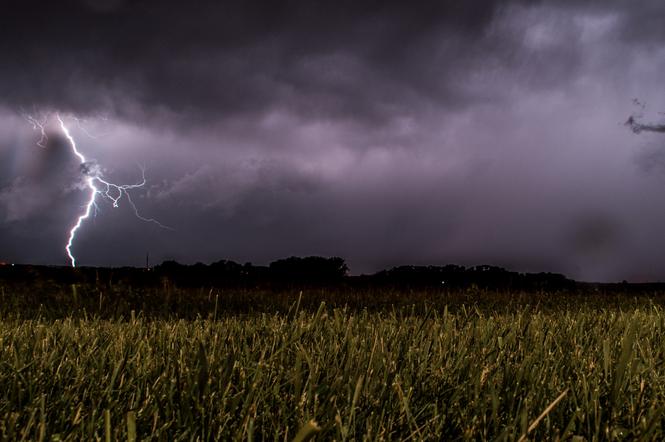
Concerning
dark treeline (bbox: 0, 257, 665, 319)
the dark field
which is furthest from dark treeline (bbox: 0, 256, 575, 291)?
the dark field

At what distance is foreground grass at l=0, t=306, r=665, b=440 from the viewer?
1.75 m

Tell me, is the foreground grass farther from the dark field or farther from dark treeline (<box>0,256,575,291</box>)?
dark treeline (<box>0,256,575,291</box>)

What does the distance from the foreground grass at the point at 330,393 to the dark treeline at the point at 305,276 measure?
30.2ft

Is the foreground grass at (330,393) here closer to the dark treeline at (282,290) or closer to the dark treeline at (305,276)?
the dark treeline at (282,290)

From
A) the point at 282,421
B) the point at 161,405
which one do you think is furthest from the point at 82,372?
the point at 282,421

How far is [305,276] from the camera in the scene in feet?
45.4

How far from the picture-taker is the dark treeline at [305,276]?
1176 centimetres

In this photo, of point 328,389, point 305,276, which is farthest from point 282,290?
point 328,389

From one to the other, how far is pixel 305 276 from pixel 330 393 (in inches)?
469

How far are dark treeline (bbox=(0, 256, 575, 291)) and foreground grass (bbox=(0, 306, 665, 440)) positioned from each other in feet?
30.2

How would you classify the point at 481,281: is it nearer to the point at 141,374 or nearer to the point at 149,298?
the point at 149,298

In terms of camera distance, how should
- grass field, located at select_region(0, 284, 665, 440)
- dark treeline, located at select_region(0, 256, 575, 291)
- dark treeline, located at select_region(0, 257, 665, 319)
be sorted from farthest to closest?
dark treeline, located at select_region(0, 256, 575, 291) → dark treeline, located at select_region(0, 257, 665, 319) → grass field, located at select_region(0, 284, 665, 440)

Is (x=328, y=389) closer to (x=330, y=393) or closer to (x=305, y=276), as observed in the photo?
(x=330, y=393)

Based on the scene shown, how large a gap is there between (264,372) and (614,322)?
312cm
